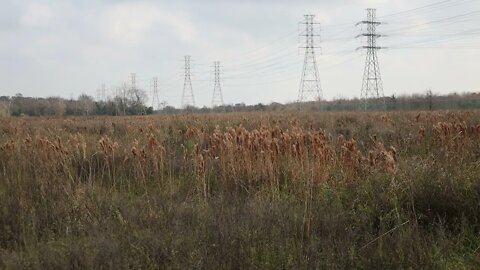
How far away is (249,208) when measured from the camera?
4.49 m

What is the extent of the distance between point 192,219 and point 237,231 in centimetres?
60

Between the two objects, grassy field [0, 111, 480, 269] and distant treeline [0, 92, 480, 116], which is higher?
distant treeline [0, 92, 480, 116]

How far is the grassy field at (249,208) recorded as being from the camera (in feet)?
11.3

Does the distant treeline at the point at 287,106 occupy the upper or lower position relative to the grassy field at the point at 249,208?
upper

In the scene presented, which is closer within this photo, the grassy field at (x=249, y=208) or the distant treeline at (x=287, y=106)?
the grassy field at (x=249, y=208)

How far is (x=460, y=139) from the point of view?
6.42 metres

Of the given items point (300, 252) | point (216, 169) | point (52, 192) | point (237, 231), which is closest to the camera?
point (300, 252)

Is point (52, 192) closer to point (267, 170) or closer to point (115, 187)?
point (115, 187)

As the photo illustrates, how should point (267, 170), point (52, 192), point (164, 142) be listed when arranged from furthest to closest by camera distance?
point (164, 142) < point (267, 170) < point (52, 192)

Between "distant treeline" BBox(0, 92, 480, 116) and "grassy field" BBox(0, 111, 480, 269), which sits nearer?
"grassy field" BBox(0, 111, 480, 269)

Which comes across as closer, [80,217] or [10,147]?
[80,217]

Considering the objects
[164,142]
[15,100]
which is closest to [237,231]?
[164,142]

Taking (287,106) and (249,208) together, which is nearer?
(249,208)

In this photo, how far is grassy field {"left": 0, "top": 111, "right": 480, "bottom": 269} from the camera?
3432 millimetres
